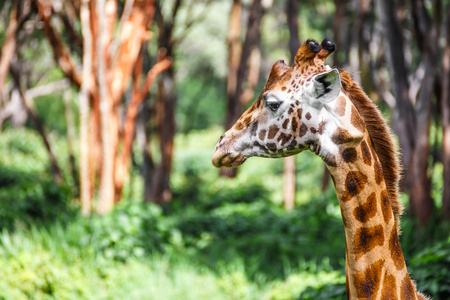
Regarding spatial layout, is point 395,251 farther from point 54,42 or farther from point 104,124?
point 54,42

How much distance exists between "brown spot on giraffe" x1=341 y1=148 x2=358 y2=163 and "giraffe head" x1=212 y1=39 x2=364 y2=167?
0.14 ft

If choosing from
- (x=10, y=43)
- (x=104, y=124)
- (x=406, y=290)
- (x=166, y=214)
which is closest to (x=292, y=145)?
(x=406, y=290)

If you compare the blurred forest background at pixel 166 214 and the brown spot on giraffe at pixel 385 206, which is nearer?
the brown spot on giraffe at pixel 385 206

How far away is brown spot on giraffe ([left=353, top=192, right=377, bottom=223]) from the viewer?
6.87 ft

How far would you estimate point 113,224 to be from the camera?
6246 millimetres

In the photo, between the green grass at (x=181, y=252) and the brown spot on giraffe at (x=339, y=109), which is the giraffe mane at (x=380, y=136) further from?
the green grass at (x=181, y=252)

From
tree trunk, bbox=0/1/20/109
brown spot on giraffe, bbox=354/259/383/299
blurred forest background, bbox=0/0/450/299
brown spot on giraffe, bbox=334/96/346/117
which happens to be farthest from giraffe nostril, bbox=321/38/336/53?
tree trunk, bbox=0/1/20/109

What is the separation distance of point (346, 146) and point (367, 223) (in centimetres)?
35

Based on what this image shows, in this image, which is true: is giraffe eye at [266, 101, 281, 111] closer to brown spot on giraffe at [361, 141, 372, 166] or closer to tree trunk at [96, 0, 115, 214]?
brown spot on giraffe at [361, 141, 372, 166]

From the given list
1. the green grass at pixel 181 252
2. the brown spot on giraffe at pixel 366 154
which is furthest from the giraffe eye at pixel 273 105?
the green grass at pixel 181 252

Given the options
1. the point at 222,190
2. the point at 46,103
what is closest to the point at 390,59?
the point at 222,190

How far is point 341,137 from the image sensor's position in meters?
2.03

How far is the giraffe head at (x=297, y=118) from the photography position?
203 centimetres

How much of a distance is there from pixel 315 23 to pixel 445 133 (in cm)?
1247
